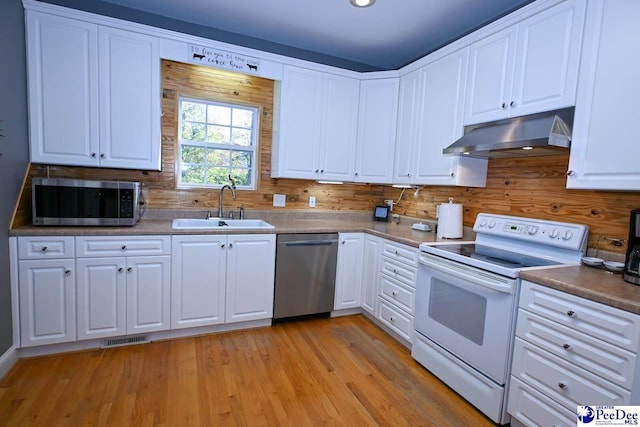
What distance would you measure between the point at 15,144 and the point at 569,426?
3484mm

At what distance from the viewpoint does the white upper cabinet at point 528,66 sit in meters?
1.75

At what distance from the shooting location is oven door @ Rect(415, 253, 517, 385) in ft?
5.63

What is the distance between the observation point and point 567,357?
1.45 meters

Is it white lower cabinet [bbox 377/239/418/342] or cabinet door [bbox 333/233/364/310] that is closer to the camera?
white lower cabinet [bbox 377/239/418/342]

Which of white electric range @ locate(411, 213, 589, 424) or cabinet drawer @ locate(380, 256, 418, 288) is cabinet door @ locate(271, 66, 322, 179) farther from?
white electric range @ locate(411, 213, 589, 424)

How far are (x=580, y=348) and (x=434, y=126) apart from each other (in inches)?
73.5

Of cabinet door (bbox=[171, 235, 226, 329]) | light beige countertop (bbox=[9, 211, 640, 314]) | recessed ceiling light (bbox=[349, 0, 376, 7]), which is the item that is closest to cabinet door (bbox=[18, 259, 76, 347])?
light beige countertop (bbox=[9, 211, 640, 314])

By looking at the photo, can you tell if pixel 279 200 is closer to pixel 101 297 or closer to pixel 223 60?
pixel 223 60

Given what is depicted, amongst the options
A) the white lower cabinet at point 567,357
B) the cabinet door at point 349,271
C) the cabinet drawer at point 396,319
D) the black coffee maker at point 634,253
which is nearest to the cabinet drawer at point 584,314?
the white lower cabinet at point 567,357

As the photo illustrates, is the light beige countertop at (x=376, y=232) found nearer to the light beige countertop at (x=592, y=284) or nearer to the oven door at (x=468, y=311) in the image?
the light beige countertop at (x=592, y=284)

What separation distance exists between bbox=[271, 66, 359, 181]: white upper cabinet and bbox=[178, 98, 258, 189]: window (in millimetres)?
306

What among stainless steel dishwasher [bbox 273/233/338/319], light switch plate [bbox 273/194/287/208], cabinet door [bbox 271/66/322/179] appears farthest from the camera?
light switch plate [bbox 273/194/287/208]

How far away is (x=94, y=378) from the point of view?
6.51 ft

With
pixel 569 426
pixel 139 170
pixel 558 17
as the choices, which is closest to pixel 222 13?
pixel 139 170
